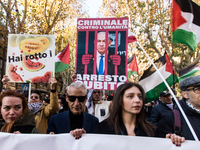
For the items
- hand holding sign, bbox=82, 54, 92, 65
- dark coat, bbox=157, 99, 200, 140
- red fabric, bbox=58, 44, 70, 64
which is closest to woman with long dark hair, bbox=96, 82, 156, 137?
dark coat, bbox=157, 99, 200, 140

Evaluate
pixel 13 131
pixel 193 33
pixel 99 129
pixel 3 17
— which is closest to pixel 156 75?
pixel 193 33

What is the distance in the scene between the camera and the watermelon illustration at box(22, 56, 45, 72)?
5.78 meters

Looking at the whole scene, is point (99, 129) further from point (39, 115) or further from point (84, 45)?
point (84, 45)

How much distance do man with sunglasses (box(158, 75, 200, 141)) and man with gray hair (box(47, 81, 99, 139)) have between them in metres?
0.85

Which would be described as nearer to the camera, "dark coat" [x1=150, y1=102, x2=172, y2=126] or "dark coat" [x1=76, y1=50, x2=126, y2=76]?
"dark coat" [x1=76, y1=50, x2=126, y2=76]

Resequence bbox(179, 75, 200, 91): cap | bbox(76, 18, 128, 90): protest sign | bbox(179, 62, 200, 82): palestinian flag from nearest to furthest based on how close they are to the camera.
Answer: bbox(179, 75, 200, 91): cap → bbox(179, 62, 200, 82): palestinian flag → bbox(76, 18, 128, 90): protest sign

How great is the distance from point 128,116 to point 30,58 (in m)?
4.15

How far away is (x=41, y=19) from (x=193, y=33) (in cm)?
1251

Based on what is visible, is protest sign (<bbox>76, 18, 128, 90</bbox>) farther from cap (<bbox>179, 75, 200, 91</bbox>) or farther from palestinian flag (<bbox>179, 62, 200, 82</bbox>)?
cap (<bbox>179, 75, 200, 91</bbox>)

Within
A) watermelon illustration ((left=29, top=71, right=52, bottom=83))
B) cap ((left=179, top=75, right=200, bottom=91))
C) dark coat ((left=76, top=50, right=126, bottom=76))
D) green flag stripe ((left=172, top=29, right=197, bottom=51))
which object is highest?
green flag stripe ((left=172, top=29, right=197, bottom=51))

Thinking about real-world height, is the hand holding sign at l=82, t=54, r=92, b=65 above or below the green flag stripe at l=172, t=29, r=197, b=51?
below

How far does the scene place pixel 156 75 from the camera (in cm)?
447

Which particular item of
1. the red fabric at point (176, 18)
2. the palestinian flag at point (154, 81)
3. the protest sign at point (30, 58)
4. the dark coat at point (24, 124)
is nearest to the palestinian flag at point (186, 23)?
the red fabric at point (176, 18)

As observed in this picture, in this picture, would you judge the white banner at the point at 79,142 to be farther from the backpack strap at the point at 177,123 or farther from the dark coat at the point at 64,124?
the dark coat at the point at 64,124
